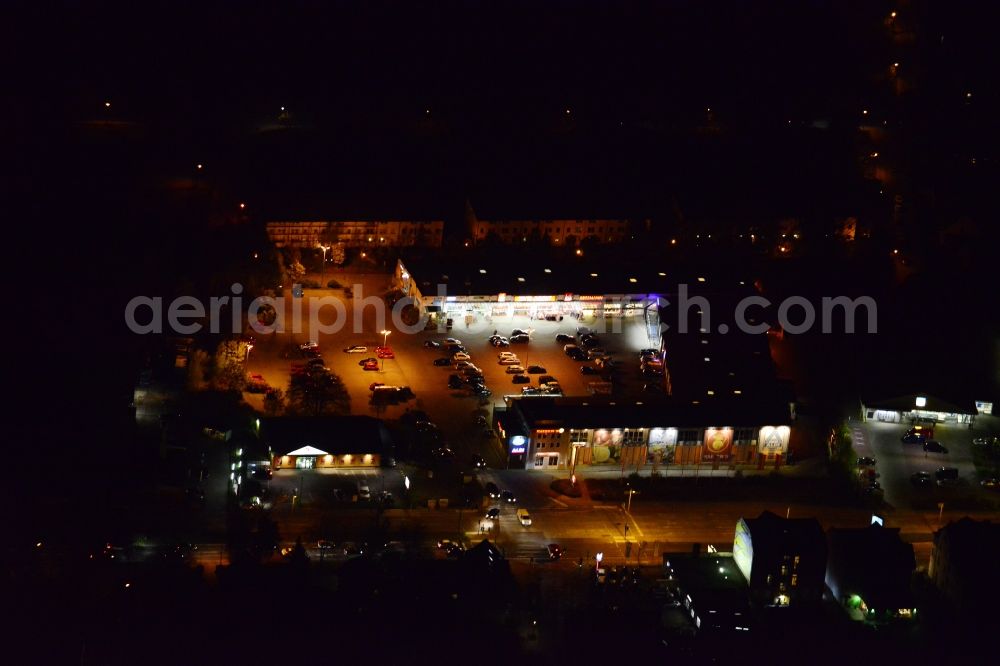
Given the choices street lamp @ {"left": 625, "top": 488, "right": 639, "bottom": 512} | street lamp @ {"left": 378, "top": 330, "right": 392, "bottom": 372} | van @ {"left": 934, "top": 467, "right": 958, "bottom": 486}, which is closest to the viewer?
street lamp @ {"left": 625, "top": 488, "right": 639, "bottom": 512}

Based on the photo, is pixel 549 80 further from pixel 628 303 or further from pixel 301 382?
pixel 301 382

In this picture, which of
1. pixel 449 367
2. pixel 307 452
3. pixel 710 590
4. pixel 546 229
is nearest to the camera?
pixel 710 590

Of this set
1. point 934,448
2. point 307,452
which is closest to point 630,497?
point 307,452

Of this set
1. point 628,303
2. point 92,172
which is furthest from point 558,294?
point 92,172

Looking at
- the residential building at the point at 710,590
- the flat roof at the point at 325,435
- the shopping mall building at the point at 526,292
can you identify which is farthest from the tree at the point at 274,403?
the residential building at the point at 710,590

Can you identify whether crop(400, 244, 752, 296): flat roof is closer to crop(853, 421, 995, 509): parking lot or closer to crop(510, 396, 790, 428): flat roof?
crop(510, 396, 790, 428): flat roof

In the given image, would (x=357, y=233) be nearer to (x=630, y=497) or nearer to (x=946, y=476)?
(x=630, y=497)

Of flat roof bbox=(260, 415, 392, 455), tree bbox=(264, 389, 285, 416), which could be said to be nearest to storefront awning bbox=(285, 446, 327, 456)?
flat roof bbox=(260, 415, 392, 455)
